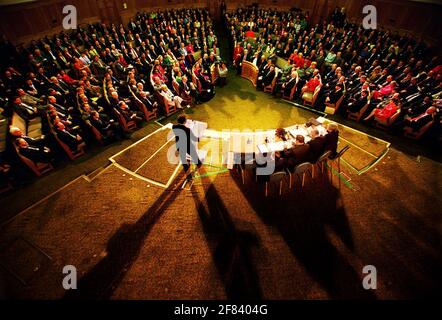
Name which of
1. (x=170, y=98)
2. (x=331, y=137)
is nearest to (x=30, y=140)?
(x=170, y=98)

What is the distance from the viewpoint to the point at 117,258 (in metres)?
4.09

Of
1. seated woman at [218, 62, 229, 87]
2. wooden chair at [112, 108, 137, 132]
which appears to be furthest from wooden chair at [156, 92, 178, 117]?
seated woman at [218, 62, 229, 87]

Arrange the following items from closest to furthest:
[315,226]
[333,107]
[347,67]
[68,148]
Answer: [315,226] → [68,148] → [333,107] → [347,67]

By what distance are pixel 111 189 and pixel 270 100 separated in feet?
21.5

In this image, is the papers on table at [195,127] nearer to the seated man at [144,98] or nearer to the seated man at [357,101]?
the seated man at [144,98]

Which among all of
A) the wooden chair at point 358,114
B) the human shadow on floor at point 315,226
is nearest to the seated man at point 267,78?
the wooden chair at point 358,114

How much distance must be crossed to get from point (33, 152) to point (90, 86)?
10.7ft

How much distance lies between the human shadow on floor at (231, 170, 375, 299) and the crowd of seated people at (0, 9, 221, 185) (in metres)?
4.18

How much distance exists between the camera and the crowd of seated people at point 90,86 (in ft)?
19.6

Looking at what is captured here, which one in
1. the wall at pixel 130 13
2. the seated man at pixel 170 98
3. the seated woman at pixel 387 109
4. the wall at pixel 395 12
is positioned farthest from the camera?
the wall at pixel 395 12

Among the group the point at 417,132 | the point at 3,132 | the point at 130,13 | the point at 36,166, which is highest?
the point at 130,13

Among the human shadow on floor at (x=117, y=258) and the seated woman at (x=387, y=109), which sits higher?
the seated woman at (x=387, y=109)

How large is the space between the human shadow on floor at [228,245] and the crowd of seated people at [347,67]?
5.66 metres

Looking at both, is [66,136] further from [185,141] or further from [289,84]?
[289,84]
